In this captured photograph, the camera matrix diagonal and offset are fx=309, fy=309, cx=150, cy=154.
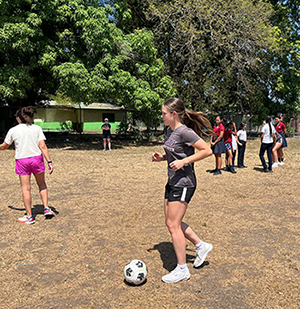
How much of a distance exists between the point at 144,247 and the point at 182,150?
5.78 feet

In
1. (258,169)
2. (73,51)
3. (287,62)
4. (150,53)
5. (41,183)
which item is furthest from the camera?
(287,62)

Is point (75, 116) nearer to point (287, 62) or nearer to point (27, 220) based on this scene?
point (287, 62)

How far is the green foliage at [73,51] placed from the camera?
15.3m

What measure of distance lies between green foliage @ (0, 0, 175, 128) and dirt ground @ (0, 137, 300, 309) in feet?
29.4

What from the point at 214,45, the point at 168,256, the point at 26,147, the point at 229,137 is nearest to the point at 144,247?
the point at 168,256

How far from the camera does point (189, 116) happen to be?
3527 millimetres

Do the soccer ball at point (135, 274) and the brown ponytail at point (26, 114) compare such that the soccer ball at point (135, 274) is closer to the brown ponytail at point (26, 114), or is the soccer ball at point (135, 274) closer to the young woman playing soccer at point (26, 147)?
the young woman playing soccer at point (26, 147)

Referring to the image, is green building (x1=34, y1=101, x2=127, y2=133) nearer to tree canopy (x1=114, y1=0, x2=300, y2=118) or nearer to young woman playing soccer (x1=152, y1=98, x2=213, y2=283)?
tree canopy (x1=114, y1=0, x2=300, y2=118)

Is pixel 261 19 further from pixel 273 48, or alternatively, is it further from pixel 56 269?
pixel 56 269

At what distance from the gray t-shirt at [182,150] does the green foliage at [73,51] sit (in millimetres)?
13064

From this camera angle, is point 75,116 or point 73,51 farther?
point 75,116

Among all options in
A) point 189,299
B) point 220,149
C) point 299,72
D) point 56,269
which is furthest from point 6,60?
point 299,72

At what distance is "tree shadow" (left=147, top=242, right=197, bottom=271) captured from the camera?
3.86 meters

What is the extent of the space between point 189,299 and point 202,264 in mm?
796
